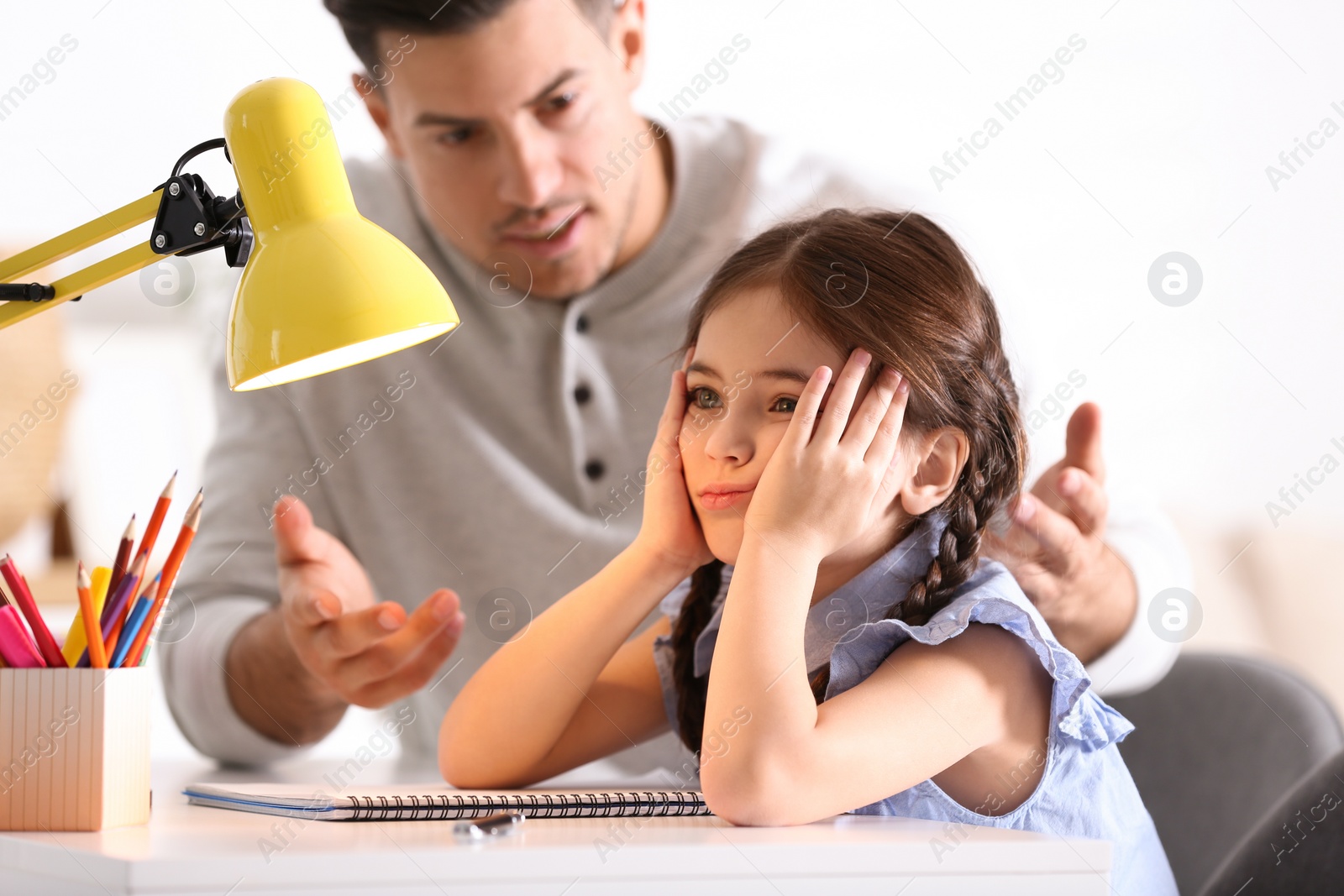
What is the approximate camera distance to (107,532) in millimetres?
2818

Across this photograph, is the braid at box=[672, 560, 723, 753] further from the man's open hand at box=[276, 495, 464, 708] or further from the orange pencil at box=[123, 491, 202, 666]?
the orange pencil at box=[123, 491, 202, 666]

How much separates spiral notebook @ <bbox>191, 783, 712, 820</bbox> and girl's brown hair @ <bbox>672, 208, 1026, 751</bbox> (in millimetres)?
191

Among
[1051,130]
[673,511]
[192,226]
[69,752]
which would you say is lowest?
[69,752]

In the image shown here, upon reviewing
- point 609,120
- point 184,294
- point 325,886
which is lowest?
point 184,294

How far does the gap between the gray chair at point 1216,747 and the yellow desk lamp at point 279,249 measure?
94cm

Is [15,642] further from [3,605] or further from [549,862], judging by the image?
[549,862]

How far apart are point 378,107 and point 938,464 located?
911mm

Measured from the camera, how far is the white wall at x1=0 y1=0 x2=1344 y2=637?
220 centimetres

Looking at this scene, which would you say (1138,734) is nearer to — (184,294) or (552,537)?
(552,537)

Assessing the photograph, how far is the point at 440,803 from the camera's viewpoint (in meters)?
0.73

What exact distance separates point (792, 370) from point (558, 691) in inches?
13.4

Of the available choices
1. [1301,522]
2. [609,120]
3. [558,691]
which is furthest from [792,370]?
[1301,522]

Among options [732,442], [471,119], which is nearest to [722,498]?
[732,442]

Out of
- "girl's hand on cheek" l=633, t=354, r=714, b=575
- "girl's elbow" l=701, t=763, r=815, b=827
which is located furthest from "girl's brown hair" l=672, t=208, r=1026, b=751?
"girl's elbow" l=701, t=763, r=815, b=827
